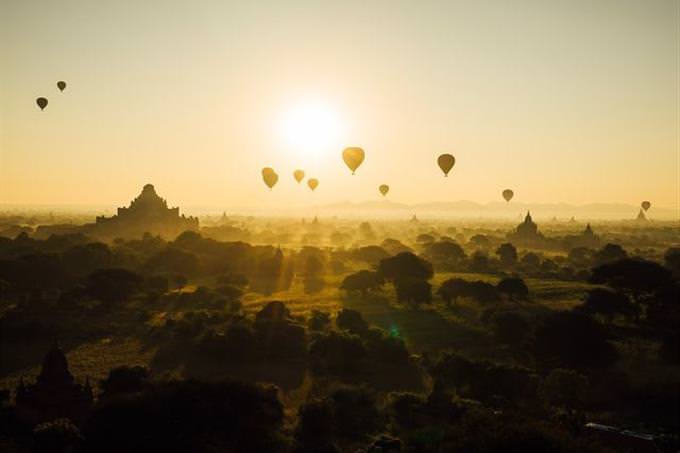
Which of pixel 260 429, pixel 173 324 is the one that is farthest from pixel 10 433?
pixel 173 324

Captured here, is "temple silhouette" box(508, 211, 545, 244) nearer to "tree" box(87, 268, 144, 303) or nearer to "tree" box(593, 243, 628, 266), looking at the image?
"tree" box(593, 243, 628, 266)

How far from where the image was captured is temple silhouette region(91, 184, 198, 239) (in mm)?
160125

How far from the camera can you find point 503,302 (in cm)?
7288

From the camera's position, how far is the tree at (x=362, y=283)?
82312mm

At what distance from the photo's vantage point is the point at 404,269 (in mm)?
83250

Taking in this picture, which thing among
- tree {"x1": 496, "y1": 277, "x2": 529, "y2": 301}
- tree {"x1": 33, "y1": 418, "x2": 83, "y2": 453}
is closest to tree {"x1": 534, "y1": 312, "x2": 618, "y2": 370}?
tree {"x1": 496, "y1": 277, "x2": 529, "y2": 301}

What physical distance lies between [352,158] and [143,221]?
8682cm

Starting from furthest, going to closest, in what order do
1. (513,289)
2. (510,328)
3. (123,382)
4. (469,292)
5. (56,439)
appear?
(513,289)
(469,292)
(510,328)
(123,382)
(56,439)

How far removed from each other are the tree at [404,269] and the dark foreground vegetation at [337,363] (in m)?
0.22

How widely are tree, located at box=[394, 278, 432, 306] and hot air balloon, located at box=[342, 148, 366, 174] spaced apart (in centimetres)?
2664

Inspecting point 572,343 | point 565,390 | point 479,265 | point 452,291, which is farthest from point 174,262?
point 565,390

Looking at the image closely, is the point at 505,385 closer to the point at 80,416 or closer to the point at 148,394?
the point at 148,394

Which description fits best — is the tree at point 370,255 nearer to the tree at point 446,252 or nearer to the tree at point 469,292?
the tree at point 446,252

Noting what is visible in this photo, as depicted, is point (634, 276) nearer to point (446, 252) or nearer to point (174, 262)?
point (446, 252)
